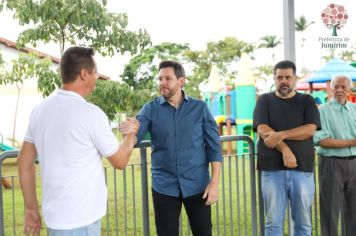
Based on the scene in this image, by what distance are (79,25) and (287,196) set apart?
393 cm

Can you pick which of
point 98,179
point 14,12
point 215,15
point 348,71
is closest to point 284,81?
point 98,179

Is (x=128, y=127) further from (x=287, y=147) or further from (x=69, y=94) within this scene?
(x=287, y=147)

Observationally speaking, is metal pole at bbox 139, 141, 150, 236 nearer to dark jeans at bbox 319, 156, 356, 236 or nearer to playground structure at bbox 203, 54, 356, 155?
dark jeans at bbox 319, 156, 356, 236

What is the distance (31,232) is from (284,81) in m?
1.80

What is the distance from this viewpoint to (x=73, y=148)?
6.59 ft

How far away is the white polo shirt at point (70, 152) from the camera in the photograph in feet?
6.58

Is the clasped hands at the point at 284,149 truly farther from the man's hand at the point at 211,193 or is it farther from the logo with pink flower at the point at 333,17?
the logo with pink flower at the point at 333,17

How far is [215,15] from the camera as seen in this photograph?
89.8 ft

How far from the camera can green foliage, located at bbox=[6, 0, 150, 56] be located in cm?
608

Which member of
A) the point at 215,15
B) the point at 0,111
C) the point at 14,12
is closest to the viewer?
the point at 14,12

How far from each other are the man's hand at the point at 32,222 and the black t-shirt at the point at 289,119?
160cm

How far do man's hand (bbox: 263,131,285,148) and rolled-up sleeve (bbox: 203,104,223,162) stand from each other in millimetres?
471

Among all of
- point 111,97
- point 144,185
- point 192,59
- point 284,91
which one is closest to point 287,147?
point 284,91

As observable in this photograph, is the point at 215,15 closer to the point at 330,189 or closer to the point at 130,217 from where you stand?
the point at 130,217
